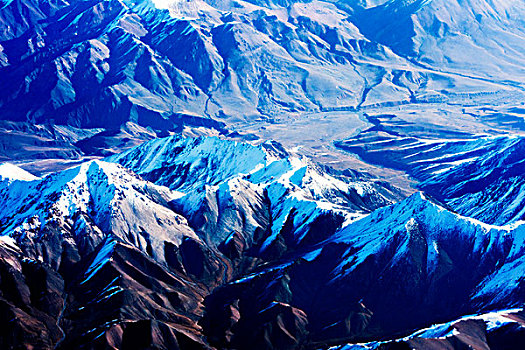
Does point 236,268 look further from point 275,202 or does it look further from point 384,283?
point 384,283

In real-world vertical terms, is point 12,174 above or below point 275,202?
above

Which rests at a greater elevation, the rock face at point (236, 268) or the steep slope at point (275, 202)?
the rock face at point (236, 268)

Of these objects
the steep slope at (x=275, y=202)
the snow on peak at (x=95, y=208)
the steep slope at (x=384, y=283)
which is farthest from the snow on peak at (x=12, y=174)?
the steep slope at (x=384, y=283)

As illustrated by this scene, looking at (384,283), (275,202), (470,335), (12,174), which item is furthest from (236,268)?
(12,174)

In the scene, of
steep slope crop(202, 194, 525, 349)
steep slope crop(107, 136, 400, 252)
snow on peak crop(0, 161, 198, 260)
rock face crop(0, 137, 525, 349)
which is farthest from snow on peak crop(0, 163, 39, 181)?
steep slope crop(202, 194, 525, 349)

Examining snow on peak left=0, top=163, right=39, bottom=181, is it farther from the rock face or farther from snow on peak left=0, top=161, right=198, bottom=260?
snow on peak left=0, top=161, right=198, bottom=260

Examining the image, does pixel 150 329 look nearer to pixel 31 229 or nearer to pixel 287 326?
pixel 287 326

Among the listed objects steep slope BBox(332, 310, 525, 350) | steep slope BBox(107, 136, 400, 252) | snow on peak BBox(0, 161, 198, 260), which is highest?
steep slope BBox(332, 310, 525, 350)

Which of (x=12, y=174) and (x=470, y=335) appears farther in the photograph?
(x=12, y=174)

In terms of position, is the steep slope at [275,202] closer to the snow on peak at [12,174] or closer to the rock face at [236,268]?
the rock face at [236,268]
